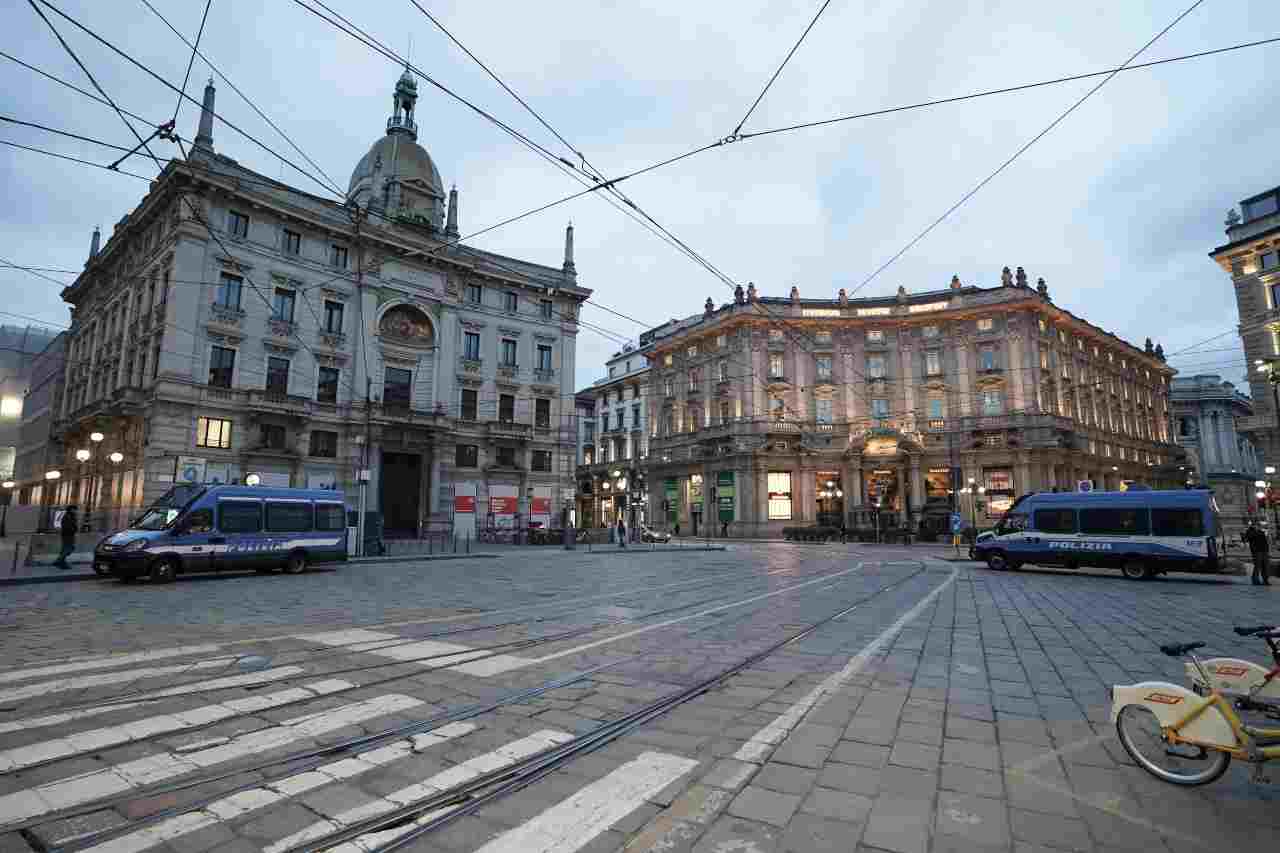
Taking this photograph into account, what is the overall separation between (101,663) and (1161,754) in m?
8.99

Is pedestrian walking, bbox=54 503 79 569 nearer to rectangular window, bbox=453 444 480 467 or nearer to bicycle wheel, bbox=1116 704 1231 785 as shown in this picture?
rectangular window, bbox=453 444 480 467

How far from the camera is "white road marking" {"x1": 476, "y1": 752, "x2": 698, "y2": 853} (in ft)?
9.35

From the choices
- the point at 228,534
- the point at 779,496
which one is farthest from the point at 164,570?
the point at 779,496

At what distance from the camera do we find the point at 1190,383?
79.1 meters

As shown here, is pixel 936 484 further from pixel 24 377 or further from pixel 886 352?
pixel 24 377

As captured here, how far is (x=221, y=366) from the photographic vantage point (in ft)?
89.5

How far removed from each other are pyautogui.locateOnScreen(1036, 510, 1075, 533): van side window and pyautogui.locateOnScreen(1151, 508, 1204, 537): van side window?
1.98 meters

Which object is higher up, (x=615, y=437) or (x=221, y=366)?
(x=615, y=437)

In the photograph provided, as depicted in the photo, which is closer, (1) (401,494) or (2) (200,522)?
(2) (200,522)

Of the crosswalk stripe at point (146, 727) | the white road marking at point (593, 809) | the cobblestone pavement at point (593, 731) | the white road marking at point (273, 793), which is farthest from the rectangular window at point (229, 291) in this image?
the white road marking at point (593, 809)

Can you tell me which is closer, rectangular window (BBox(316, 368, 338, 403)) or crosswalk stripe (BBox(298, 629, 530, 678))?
crosswalk stripe (BBox(298, 629, 530, 678))

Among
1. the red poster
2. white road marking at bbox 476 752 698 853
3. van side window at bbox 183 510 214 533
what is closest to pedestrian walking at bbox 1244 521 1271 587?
white road marking at bbox 476 752 698 853

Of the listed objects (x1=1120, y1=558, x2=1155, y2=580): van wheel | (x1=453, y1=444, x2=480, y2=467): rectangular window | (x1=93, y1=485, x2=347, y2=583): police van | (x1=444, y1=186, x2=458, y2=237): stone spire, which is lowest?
(x1=1120, y1=558, x2=1155, y2=580): van wheel

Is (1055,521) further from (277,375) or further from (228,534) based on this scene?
(277,375)
